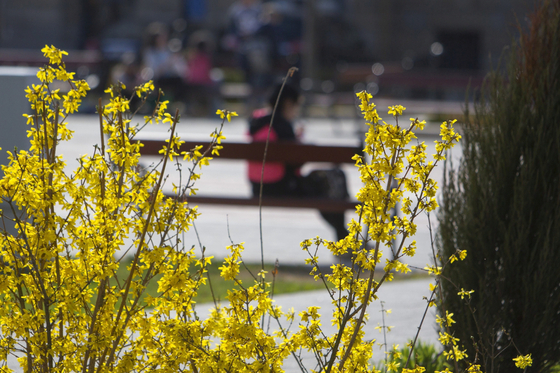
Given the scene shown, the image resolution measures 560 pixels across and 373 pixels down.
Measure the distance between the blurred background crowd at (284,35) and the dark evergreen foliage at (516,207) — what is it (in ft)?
51.8

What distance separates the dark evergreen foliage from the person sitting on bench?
3356mm

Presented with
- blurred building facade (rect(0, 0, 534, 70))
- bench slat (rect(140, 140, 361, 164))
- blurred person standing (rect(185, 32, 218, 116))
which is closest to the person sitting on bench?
bench slat (rect(140, 140, 361, 164))

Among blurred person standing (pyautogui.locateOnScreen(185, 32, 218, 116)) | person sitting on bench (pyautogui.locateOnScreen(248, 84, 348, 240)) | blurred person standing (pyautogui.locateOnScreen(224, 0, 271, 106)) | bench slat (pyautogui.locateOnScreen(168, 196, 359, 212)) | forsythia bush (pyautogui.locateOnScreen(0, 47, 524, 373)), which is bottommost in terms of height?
forsythia bush (pyautogui.locateOnScreen(0, 47, 524, 373))

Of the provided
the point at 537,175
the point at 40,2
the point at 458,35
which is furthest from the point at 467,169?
the point at 40,2

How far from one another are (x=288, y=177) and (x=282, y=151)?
0.35 m

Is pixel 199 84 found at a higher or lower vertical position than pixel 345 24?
lower

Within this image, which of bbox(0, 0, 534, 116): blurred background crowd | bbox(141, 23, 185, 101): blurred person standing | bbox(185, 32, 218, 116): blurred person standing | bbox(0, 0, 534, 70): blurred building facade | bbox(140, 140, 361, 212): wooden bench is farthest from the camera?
bbox(0, 0, 534, 70): blurred building facade

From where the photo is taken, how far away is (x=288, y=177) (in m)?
6.77

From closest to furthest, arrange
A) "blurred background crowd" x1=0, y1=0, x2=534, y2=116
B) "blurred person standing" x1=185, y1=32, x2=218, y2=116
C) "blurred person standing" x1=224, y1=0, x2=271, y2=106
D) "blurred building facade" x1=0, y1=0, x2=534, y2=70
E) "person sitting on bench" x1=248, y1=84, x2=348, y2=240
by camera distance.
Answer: "person sitting on bench" x1=248, y1=84, x2=348, y2=240, "blurred person standing" x1=185, y1=32, x2=218, y2=116, "blurred person standing" x1=224, y1=0, x2=271, y2=106, "blurred background crowd" x1=0, y1=0, x2=534, y2=116, "blurred building facade" x1=0, y1=0, x2=534, y2=70

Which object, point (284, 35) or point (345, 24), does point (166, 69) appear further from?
point (345, 24)

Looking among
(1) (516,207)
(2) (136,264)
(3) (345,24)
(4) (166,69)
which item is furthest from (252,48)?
(2) (136,264)

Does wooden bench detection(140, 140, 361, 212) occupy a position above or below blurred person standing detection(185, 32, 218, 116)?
below

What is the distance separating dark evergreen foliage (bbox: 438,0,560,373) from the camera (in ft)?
10.2

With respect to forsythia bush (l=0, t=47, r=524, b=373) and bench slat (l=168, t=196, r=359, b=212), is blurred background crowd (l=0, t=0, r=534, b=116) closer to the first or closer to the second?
bench slat (l=168, t=196, r=359, b=212)
